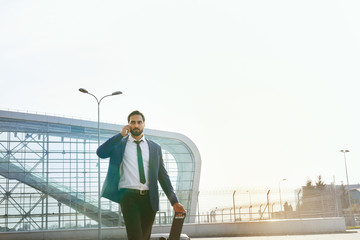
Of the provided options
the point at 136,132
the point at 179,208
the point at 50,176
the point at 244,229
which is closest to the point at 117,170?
the point at 136,132

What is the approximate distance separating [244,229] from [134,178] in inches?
814

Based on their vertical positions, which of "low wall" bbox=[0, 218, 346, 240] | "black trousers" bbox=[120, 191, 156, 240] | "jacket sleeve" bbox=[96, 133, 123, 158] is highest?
"jacket sleeve" bbox=[96, 133, 123, 158]

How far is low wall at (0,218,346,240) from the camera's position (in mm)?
23797

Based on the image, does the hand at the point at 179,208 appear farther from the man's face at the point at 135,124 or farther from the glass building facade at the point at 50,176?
the glass building facade at the point at 50,176

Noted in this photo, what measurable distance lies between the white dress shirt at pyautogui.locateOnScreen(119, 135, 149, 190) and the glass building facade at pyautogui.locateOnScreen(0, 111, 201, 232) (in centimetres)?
2573

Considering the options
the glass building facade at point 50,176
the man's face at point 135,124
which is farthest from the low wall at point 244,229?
the man's face at point 135,124

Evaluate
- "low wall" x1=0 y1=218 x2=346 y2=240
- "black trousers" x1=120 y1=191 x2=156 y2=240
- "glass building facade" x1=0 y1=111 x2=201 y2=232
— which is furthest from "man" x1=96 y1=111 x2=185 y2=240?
"glass building facade" x1=0 y1=111 x2=201 y2=232

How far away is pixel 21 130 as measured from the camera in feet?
101

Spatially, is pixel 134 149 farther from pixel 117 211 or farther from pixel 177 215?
pixel 117 211

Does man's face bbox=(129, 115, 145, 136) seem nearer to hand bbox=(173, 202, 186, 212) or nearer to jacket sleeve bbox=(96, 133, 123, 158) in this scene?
jacket sleeve bbox=(96, 133, 123, 158)

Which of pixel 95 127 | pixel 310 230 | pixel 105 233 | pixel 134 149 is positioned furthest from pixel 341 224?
pixel 134 149

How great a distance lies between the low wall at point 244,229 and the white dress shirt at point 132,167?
20.3m

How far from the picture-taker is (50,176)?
30578 mm

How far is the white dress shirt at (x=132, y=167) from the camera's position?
412 cm
